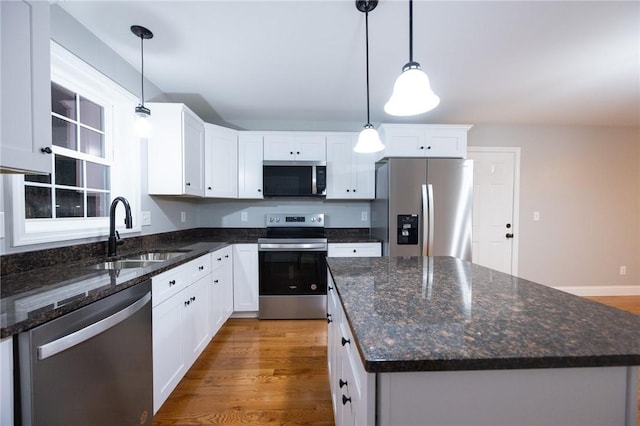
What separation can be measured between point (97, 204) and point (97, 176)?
207 millimetres

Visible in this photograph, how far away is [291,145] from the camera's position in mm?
3018

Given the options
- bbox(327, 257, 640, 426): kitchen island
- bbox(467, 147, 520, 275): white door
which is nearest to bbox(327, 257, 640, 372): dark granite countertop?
bbox(327, 257, 640, 426): kitchen island

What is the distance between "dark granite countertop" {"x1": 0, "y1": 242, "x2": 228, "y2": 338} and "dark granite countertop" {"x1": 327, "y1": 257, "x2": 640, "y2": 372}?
3.13 ft

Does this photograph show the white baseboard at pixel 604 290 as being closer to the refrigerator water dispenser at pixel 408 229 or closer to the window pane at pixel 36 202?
the refrigerator water dispenser at pixel 408 229

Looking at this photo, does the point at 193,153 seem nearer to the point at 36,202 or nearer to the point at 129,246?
the point at 129,246

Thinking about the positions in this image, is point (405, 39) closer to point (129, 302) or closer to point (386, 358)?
point (386, 358)

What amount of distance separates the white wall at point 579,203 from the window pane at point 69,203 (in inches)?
162

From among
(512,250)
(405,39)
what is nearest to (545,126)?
(512,250)

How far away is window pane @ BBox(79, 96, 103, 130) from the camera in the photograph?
1736 mm

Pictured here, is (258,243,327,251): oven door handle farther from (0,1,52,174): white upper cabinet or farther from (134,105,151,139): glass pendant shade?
(0,1,52,174): white upper cabinet

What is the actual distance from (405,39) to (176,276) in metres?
2.17

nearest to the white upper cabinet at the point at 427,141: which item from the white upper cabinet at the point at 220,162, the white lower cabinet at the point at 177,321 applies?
the white upper cabinet at the point at 220,162

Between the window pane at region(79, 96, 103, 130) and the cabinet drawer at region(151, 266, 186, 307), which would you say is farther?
the window pane at region(79, 96, 103, 130)

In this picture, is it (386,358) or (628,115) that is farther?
(628,115)
